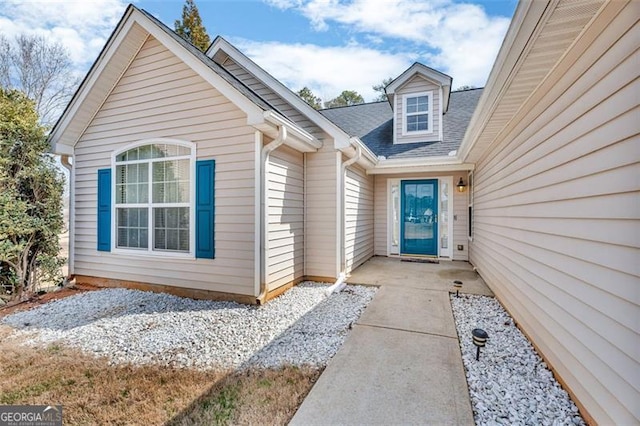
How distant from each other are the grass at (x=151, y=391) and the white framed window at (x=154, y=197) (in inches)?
87.8

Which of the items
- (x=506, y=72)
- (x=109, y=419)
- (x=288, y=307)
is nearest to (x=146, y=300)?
(x=288, y=307)

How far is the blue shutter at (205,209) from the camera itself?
15.0 feet

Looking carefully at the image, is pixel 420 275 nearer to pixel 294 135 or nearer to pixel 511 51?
pixel 294 135

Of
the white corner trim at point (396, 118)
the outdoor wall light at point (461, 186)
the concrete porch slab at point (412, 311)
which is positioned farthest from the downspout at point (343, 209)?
the outdoor wall light at point (461, 186)

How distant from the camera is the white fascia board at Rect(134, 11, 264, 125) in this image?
4.07m

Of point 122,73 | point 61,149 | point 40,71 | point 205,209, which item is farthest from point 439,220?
point 40,71

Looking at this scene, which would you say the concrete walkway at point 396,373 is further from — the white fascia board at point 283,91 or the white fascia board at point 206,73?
the white fascia board at point 206,73

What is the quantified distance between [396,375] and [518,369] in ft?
3.66

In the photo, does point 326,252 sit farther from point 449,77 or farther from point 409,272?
point 449,77

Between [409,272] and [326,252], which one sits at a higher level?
[326,252]

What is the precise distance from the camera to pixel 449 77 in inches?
291

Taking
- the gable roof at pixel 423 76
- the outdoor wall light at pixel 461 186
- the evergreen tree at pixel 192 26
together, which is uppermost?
the evergreen tree at pixel 192 26

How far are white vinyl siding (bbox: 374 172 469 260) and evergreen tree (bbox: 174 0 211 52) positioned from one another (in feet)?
34.9

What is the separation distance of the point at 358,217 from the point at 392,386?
4558 millimetres
